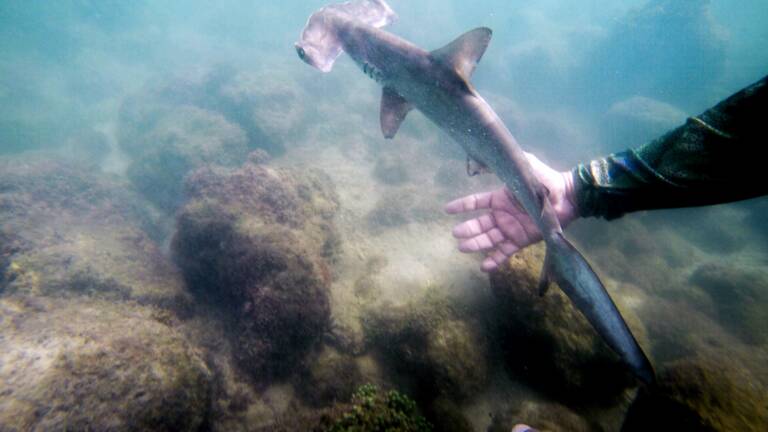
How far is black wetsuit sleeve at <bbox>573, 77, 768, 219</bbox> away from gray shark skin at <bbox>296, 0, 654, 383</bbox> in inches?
32.9

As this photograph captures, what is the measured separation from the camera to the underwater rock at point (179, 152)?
13516 millimetres

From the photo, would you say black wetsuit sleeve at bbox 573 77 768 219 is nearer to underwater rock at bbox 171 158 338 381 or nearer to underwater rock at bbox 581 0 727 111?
underwater rock at bbox 171 158 338 381

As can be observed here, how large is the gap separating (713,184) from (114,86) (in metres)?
42.6

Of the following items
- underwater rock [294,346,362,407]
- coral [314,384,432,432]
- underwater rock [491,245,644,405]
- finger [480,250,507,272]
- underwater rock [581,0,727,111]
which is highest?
underwater rock [581,0,727,111]

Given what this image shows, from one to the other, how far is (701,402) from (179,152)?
658 inches

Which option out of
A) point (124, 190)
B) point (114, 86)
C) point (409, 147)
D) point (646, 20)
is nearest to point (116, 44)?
point (114, 86)

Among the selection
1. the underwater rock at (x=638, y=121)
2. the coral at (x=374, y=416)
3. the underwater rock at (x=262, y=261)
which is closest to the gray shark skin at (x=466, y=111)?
the coral at (x=374, y=416)

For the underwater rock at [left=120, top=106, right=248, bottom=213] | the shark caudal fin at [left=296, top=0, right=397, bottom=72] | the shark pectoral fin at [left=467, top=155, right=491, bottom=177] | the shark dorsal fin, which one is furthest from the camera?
the underwater rock at [left=120, top=106, right=248, bottom=213]

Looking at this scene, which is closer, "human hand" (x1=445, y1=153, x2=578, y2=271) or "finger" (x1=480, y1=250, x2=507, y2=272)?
"human hand" (x1=445, y1=153, x2=578, y2=271)

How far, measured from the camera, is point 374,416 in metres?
3.21

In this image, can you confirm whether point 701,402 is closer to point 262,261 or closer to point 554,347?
point 554,347

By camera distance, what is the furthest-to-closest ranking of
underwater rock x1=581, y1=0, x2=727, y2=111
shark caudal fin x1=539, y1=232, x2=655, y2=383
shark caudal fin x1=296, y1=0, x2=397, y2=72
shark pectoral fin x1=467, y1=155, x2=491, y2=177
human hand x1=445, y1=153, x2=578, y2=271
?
1. underwater rock x1=581, y1=0, x2=727, y2=111
2. shark caudal fin x1=296, y1=0, x2=397, y2=72
3. shark pectoral fin x1=467, y1=155, x2=491, y2=177
4. human hand x1=445, y1=153, x2=578, y2=271
5. shark caudal fin x1=539, y1=232, x2=655, y2=383

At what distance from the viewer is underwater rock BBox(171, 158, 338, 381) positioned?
4.57 metres

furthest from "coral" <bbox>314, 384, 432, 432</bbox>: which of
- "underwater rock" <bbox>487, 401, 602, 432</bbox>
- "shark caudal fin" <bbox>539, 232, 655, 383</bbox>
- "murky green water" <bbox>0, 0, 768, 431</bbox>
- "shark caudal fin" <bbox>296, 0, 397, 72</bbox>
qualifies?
"shark caudal fin" <bbox>296, 0, 397, 72</bbox>
